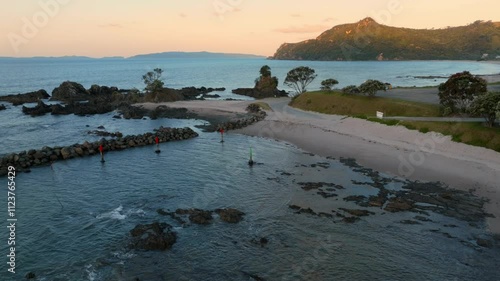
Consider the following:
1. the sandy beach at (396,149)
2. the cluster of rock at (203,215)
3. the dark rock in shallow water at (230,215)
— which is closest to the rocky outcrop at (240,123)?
the sandy beach at (396,149)

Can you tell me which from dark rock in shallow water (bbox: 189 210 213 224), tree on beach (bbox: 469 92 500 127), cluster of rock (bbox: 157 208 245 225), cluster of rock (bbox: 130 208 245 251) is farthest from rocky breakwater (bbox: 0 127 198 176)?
tree on beach (bbox: 469 92 500 127)

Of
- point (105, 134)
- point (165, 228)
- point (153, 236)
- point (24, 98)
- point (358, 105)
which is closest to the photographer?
point (153, 236)

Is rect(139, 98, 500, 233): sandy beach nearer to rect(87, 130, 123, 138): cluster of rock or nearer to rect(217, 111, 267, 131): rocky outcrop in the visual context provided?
rect(217, 111, 267, 131): rocky outcrop

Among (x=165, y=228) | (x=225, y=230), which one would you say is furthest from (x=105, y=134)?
(x=225, y=230)

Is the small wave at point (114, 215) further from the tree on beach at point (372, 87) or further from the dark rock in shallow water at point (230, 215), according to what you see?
the tree on beach at point (372, 87)

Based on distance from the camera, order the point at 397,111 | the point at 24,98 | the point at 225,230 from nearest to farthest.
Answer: the point at 225,230
the point at 397,111
the point at 24,98

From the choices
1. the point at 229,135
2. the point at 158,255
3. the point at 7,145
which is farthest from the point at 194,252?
the point at 7,145

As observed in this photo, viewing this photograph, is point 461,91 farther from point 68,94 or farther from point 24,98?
point 24,98

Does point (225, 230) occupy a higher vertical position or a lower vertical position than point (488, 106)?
lower
